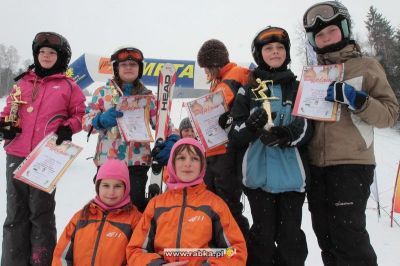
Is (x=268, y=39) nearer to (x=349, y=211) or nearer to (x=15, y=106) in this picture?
(x=349, y=211)

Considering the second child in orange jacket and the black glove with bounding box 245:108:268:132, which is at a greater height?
the black glove with bounding box 245:108:268:132

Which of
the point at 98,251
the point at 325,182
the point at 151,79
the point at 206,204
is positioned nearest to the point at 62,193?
the point at 151,79

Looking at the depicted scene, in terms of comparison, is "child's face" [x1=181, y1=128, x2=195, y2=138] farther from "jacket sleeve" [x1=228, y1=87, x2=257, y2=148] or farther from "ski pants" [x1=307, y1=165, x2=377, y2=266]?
"ski pants" [x1=307, y1=165, x2=377, y2=266]

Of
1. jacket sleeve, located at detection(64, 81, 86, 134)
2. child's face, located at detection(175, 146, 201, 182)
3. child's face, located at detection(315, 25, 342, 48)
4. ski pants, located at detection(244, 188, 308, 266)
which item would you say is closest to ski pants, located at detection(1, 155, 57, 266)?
jacket sleeve, located at detection(64, 81, 86, 134)

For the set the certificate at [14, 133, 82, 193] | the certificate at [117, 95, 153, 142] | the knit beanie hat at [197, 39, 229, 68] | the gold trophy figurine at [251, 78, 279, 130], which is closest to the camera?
the gold trophy figurine at [251, 78, 279, 130]

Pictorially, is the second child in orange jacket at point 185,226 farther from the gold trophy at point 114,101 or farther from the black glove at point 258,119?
the gold trophy at point 114,101

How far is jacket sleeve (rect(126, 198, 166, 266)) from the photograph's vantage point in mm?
2354

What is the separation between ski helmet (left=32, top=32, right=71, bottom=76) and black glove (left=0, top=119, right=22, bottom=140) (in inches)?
23.9

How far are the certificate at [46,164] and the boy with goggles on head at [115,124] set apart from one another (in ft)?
0.88

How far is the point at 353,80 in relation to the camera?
2545 mm

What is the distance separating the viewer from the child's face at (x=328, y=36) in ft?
8.78

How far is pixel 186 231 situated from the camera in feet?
7.93

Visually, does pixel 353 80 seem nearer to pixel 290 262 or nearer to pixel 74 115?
pixel 290 262

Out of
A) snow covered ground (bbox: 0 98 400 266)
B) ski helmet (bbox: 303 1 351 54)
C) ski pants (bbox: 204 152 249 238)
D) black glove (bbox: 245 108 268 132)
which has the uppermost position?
ski helmet (bbox: 303 1 351 54)
